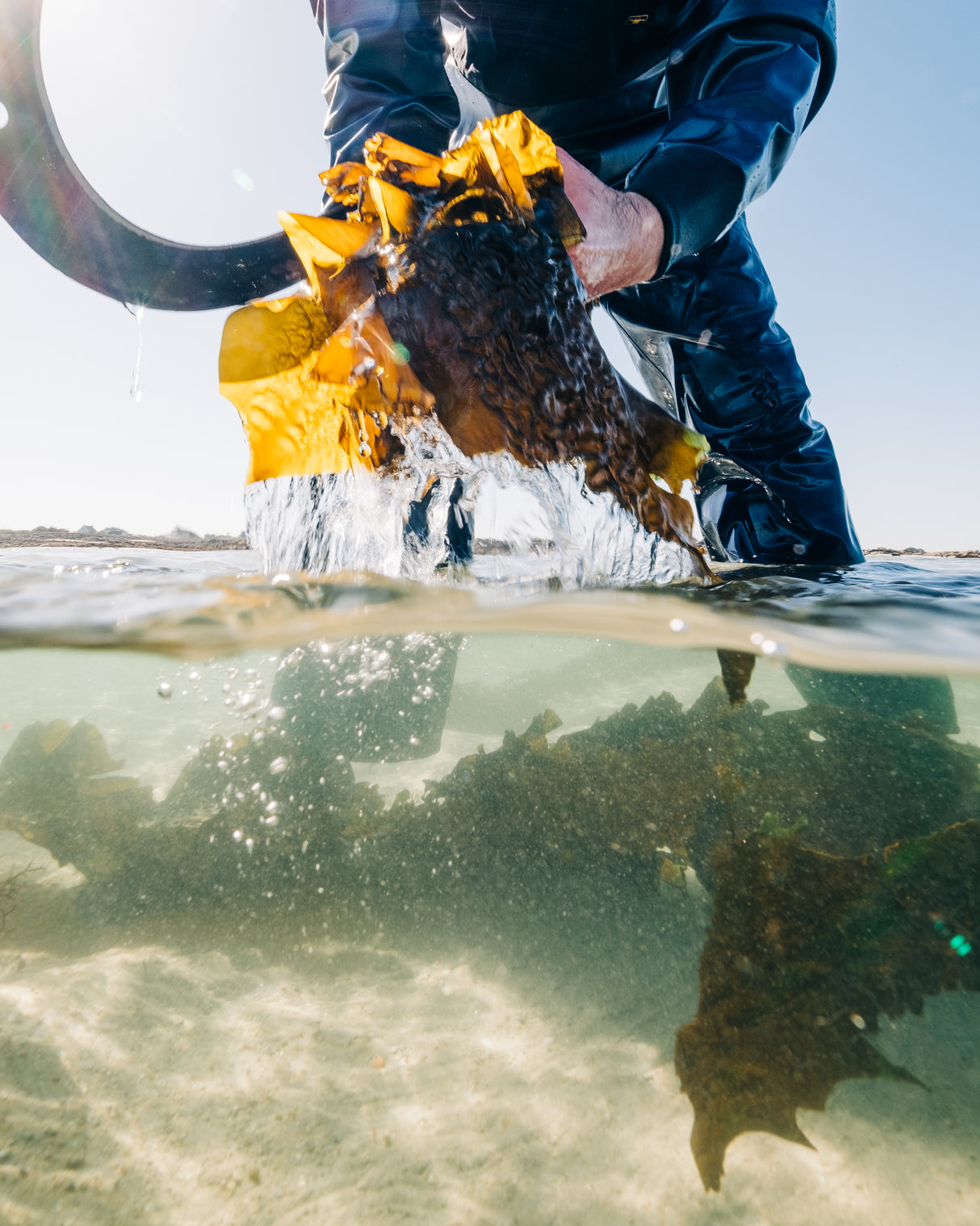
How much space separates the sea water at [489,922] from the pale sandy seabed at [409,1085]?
2 centimetres

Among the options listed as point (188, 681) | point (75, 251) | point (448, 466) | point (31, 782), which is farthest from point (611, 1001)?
point (75, 251)

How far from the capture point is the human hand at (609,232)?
1686mm

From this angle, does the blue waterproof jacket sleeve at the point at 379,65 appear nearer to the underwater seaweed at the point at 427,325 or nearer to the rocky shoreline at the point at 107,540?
the underwater seaweed at the point at 427,325

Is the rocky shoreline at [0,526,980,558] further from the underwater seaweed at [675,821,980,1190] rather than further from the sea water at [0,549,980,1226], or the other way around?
the underwater seaweed at [675,821,980,1190]

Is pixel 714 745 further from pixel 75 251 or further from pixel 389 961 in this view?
pixel 75 251

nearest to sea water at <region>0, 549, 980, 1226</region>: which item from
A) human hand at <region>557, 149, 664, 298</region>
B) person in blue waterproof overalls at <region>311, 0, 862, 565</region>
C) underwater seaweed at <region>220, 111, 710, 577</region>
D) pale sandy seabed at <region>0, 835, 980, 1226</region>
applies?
pale sandy seabed at <region>0, 835, 980, 1226</region>

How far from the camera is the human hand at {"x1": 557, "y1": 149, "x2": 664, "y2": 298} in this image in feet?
5.53

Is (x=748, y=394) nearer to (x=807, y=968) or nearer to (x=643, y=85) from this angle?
(x=643, y=85)

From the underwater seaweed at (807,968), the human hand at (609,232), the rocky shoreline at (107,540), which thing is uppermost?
the human hand at (609,232)

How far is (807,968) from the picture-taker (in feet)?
9.84

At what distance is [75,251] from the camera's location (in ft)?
11.2

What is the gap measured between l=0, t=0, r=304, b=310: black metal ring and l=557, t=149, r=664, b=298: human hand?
248 cm

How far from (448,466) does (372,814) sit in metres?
3.25

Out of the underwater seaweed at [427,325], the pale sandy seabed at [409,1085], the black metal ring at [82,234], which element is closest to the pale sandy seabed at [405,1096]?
the pale sandy seabed at [409,1085]
